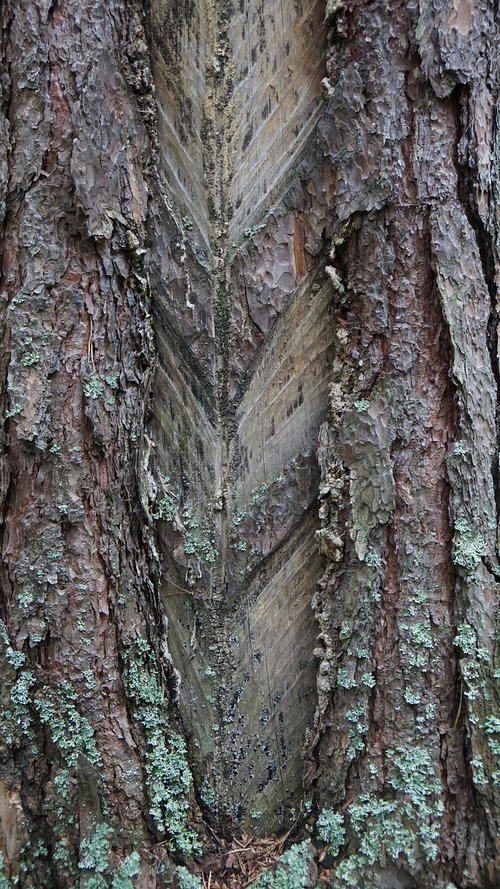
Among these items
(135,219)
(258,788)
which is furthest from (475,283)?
(258,788)

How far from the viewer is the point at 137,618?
1508mm

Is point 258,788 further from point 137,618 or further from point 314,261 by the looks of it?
point 314,261

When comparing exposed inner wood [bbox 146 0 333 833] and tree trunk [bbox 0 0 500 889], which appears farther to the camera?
exposed inner wood [bbox 146 0 333 833]

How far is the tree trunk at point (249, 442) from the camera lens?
4.59 ft

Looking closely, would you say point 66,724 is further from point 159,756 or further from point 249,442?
point 249,442

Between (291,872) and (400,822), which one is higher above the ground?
(400,822)

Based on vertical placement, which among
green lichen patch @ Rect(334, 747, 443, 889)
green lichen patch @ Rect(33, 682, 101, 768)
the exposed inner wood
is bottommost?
green lichen patch @ Rect(334, 747, 443, 889)

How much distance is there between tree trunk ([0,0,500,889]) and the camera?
140cm

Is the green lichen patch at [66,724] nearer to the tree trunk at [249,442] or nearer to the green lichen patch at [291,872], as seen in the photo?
the tree trunk at [249,442]

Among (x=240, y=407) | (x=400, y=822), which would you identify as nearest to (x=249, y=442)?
(x=240, y=407)

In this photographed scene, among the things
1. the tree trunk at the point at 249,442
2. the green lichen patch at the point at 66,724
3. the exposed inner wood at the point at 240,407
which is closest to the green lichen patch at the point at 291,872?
the tree trunk at the point at 249,442

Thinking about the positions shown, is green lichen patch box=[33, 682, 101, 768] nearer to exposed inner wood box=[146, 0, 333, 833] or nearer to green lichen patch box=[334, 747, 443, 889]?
exposed inner wood box=[146, 0, 333, 833]

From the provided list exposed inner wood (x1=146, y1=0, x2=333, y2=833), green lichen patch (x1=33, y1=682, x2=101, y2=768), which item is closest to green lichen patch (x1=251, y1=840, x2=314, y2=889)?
exposed inner wood (x1=146, y1=0, x2=333, y2=833)

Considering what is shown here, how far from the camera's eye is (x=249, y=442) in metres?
1.62
